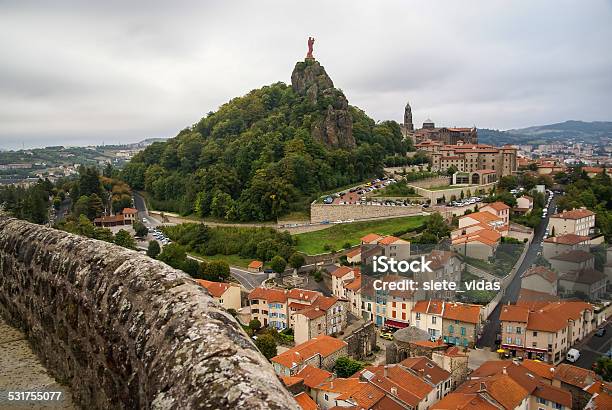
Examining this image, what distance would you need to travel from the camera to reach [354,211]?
3647 cm

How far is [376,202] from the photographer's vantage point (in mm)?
37594

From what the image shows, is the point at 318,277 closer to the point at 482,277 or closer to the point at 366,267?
the point at 366,267

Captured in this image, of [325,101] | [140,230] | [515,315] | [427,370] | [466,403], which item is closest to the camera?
[466,403]

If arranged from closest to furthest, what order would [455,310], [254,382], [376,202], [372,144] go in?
[254,382], [455,310], [376,202], [372,144]

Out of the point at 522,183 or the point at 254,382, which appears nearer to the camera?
the point at 254,382

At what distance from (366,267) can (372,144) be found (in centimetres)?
2484

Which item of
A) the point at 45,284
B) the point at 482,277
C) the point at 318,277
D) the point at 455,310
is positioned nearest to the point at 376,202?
the point at 318,277

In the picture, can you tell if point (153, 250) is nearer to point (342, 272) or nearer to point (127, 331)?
point (342, 272)

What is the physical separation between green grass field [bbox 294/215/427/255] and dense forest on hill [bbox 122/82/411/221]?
407cm

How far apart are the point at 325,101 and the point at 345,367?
33.2 m

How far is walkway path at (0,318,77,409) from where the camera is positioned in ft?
11.6

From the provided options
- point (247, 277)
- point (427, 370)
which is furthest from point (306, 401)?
point (247, 277)

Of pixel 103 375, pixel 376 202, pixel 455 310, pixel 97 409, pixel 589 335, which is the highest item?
pixel 103 375

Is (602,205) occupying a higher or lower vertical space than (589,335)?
higher
